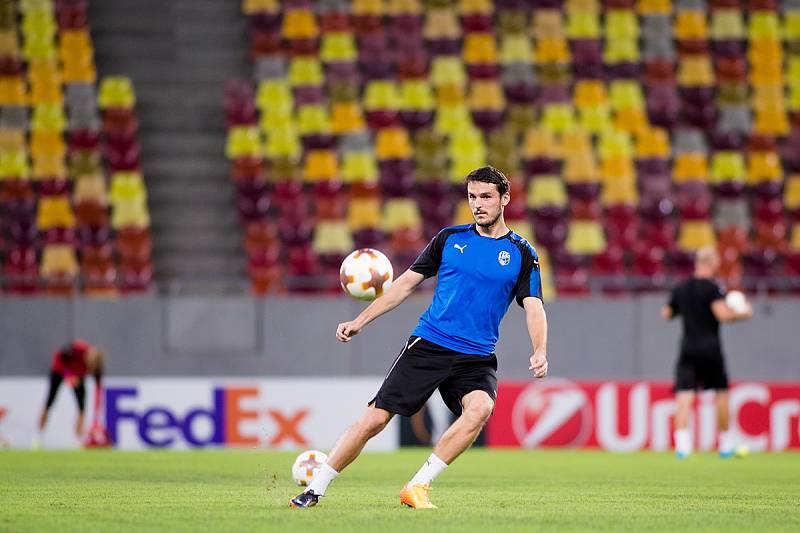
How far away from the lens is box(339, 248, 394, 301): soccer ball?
7.49 m

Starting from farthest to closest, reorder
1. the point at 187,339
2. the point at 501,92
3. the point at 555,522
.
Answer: the point at 501,92 → the point at 187,339 → the point at 555,522

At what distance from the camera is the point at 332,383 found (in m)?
15.7

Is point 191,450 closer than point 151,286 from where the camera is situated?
Yes

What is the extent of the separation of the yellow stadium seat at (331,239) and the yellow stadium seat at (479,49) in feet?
12.2

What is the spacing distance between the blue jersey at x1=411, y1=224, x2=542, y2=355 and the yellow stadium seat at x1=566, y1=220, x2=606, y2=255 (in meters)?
11.3

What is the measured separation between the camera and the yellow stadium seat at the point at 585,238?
18.5 meters

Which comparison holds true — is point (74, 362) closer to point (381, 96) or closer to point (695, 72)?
point (381, 96)

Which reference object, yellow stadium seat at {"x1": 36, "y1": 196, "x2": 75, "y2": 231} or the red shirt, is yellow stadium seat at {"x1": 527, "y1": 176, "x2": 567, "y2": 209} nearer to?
yellow stadium seat at {"x1": 36, "y1": 196, "x2": 75, "y2": 231}

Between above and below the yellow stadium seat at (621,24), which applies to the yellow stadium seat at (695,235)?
below

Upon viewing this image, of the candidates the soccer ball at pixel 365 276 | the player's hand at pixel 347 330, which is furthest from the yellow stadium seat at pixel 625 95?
the player's hand at pixel 347 330

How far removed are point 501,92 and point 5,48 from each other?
706 centimetres

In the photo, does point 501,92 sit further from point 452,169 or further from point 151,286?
point 151,286

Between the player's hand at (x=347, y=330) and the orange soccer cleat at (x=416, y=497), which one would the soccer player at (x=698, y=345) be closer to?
the orange soccer cleat at (x=416, y=497)

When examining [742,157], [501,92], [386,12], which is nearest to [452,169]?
[501,92]
